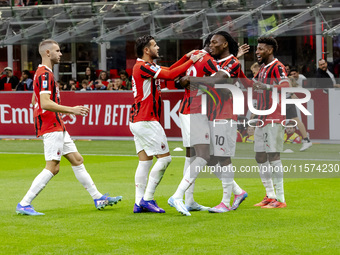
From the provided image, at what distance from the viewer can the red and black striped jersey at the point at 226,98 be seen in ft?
29.7

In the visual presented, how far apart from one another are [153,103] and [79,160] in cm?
119

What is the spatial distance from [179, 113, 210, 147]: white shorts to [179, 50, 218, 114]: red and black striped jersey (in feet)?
0.24

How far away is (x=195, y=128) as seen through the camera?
29.6ft

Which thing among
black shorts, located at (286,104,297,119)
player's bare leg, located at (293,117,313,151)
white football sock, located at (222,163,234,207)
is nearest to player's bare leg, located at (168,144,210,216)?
white football sock, located at (222,163,234,207)

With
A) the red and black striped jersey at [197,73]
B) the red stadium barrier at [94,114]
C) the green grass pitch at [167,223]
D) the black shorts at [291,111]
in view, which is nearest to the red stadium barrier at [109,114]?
the red stadium barrier at [94,114]

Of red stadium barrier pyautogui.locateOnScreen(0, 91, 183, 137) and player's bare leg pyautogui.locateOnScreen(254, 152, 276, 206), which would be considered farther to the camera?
red stadium barrier pyautogui.locateOnScreen(0, 91, 183, 137)

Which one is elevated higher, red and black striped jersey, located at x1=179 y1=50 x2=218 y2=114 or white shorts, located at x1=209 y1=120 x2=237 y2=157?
red and black striped jersey, located at x1=179 y1=50 x2=218 y2=114

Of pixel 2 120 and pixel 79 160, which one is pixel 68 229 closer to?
pixel 79 160

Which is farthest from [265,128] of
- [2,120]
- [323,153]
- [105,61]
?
[105,61]

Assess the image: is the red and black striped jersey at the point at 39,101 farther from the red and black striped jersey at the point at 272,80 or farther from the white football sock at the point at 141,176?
the red and black striped jersey at the point at 272,80

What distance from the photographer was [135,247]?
7.26 meters

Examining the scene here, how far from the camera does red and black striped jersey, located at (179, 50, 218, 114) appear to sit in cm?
900

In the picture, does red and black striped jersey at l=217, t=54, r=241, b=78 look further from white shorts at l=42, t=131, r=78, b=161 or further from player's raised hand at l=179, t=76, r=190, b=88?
white shorts at l=42, t=131, r=78, b=161

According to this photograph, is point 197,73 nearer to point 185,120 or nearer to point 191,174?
point 185,120
